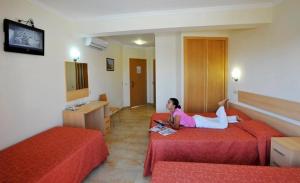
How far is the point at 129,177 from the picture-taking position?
8.06ft

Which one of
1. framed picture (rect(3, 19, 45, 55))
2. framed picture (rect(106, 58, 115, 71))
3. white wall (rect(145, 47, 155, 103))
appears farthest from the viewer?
white wall (rect(145, 47, 155, 103))

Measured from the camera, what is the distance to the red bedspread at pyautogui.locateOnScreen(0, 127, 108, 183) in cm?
171

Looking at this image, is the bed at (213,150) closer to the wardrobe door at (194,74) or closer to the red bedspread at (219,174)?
the red bedspread at (219,174)

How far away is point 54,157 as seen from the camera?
6.52 feet

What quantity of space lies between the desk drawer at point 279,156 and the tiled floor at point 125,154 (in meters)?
1.53

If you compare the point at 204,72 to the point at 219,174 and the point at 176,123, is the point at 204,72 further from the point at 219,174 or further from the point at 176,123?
the point at 219,174

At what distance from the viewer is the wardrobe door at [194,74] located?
4.21 meters

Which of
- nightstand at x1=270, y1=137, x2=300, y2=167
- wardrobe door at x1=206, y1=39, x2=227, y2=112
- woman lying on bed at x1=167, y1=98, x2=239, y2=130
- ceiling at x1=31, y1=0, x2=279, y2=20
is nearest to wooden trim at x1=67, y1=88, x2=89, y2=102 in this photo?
ceiling at x1=31, y1=0, x2=279, y2=20

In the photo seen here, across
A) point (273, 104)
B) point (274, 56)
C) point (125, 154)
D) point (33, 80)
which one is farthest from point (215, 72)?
point (33, 80)

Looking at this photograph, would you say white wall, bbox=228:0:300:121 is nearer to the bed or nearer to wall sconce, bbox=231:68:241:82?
wall sconce, bbox=231:68:241:82

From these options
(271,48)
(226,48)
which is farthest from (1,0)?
(226,48)

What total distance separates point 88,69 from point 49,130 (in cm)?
188

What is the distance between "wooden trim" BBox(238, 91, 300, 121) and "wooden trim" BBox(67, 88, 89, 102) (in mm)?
3302

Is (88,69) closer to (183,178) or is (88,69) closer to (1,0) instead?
(1,0)
